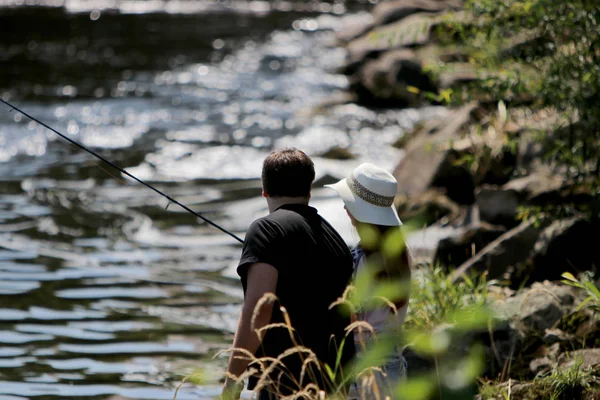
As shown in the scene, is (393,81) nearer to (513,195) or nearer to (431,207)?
(431,207)

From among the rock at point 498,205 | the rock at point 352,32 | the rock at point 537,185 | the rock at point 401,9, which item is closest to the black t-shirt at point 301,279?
the rock at point 537,185

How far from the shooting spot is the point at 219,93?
1875 centimetres

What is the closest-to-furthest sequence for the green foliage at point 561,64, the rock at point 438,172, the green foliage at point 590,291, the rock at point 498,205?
the green foliage at point 590,291, the green foliage at point 561,64, the rock at point 498,205, the rock at point 438,172

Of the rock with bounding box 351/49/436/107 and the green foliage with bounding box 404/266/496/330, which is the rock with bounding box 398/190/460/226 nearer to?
the green foliage with bounding box 404/266/496/330

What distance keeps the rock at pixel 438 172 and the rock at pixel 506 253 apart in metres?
2.32

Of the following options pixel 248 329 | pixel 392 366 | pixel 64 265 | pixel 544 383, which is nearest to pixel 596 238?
pixel 544 383

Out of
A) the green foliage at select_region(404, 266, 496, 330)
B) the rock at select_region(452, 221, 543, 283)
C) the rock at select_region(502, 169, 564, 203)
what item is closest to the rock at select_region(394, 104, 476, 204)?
the rock at select_region(502, 169, 564, 203)

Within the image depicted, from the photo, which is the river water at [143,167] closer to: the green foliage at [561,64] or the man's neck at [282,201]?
the man's neck at [282,201]

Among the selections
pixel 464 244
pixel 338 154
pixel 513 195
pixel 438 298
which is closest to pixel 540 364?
pixel 438 298

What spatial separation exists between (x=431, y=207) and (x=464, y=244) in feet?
5.75

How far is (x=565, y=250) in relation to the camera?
23.4ft

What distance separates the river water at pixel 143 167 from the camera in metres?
7.66

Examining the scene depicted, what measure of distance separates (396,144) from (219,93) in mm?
5026

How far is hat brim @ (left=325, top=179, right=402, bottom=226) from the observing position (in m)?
4.16
